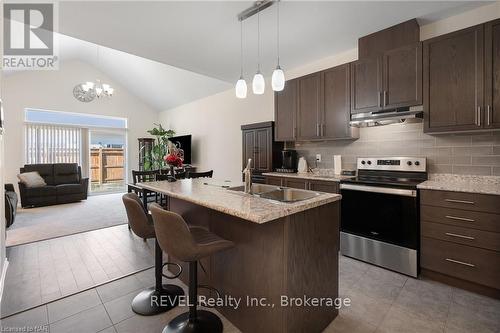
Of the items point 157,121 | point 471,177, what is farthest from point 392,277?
point 157,121

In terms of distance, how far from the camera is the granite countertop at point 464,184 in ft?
6.66

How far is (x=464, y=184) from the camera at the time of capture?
91.0 inches

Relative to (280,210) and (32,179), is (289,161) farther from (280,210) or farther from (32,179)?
(32,179)

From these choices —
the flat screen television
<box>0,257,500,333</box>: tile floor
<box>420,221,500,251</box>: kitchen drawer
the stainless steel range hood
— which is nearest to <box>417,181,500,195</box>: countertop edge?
<box>420,221,500,251</box>: kitchen drawer

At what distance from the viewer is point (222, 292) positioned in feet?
6.01

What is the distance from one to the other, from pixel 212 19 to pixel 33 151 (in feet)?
21.1

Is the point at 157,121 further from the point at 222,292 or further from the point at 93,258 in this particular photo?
the point at 222,292

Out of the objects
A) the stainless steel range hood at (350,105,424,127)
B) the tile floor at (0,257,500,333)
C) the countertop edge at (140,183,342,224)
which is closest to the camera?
the countertop edge at (140,183,342,224)

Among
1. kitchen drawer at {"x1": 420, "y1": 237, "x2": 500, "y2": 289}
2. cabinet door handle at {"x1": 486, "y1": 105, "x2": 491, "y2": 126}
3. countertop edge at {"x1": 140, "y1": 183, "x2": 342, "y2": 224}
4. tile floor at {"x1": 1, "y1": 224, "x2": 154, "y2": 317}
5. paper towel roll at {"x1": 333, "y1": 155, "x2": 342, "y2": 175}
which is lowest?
tile floor at {"x1": 1, "y1": 224, "x2": 154, "y2": 317}

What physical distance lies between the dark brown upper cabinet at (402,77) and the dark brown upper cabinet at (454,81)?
7 cm

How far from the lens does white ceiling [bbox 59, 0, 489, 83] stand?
2342 mm

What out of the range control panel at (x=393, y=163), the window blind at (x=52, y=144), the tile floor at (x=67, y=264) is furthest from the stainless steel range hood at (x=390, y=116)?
the window blind at (x=52, y=144)

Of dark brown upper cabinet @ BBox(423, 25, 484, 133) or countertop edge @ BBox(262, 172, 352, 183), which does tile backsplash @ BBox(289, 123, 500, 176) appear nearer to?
dark brown upper cabinet @ BBox(423, 25, 484, 133)

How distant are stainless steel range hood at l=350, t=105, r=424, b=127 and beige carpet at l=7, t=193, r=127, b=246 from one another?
427 centimetres
